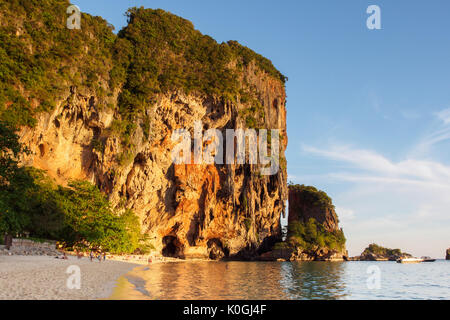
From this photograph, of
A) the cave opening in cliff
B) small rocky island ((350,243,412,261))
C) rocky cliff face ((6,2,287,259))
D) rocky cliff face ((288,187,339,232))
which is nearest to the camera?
rocky cliff face ((6,2,287,259))

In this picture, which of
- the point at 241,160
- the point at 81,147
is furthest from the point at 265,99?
the point at 81,147

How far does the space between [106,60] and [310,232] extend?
70.7 meters

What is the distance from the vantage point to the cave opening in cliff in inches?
2594

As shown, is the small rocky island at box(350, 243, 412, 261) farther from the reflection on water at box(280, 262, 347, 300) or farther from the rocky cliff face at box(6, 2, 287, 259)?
the reflection on water at box(280, 262, 347, 300)

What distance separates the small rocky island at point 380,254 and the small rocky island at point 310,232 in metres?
57.0

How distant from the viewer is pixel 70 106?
40.6m

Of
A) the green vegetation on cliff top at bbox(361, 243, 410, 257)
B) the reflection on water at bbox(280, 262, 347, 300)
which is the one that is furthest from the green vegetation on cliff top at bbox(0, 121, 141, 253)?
the green vegetation on cliff top at bbox(361, 243, 410, 257)

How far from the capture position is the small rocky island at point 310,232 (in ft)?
278

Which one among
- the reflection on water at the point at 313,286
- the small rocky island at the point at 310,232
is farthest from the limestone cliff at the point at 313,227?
the reflection on water at the point at 313,286

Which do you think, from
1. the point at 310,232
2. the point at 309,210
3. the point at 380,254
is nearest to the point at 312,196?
the point at 309,210

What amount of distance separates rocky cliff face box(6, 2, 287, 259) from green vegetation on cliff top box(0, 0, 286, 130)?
0.82 m

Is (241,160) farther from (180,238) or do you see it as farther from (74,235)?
(74,235)

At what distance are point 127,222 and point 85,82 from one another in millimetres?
19229

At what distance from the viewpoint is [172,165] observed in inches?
2307
